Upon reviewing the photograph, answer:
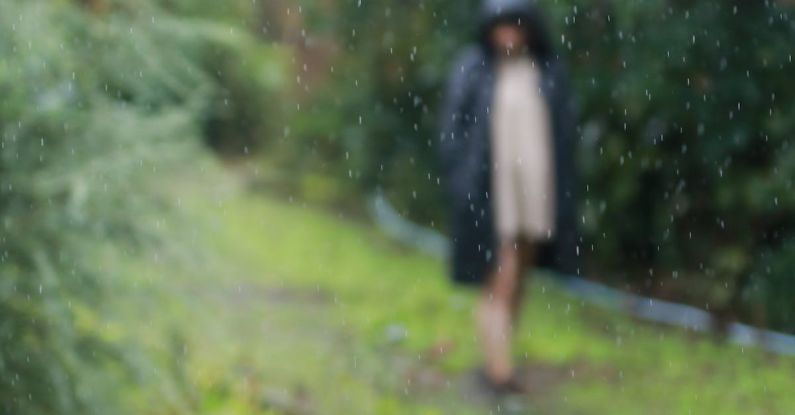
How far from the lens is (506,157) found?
6.46 metres

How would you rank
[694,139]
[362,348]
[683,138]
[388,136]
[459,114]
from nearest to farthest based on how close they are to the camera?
1. [459,114]
2. [362,348]
3. [694,139]
4. [683,138]
5. [388,136]

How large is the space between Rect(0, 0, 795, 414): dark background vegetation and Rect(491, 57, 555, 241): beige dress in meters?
0.99

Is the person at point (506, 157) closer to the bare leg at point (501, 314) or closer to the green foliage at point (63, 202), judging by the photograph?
the bare leg at point (501, 314)

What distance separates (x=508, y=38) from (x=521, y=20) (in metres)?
0.11

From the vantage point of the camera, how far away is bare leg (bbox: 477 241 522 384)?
6418 mm

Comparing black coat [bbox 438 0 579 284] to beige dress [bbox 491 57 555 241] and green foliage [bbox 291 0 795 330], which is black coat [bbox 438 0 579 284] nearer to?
beige dress [bbox 491 57 555 241]

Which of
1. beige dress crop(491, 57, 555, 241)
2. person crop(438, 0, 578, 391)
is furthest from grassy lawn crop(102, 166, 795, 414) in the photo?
beige dress crop(491, 57, 555, 241)

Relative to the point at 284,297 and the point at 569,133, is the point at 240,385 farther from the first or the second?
the point at 284,297

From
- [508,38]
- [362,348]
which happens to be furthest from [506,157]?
[362,348]

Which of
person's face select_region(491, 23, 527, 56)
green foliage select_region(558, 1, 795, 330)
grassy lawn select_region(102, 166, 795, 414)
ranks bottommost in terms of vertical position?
grassy lawn select_region(102, 166, 795, 414)

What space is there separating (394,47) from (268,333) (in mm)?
4106

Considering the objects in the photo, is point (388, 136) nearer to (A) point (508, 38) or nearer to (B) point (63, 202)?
(A) point (508, 38)

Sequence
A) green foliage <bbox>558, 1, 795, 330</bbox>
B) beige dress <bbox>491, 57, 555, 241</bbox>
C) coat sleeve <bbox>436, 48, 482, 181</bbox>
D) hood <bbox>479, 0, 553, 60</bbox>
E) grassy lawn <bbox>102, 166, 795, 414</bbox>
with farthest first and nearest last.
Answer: green foliage <bbox>558, 1, 795, 330</bbox> < coat sleeve <bbox>436, 48, 482, 181</bbox> < beige dress <bbox>491, 57, 555, 241</bbox> < hood <bbox>479, 0, 553, 60</bbox> < grassy lawn <bbox>102, 166, 795, 414</bbox>

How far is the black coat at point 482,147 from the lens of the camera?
21.2 ft
